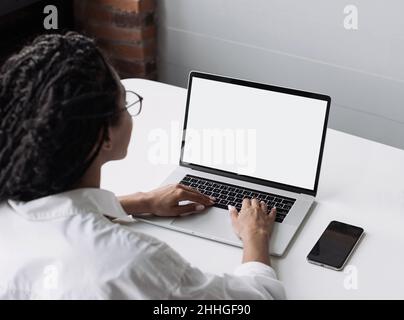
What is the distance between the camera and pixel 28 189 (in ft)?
3.77

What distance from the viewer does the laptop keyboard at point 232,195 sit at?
5.10 ft

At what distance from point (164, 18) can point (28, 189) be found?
1707 millimetres

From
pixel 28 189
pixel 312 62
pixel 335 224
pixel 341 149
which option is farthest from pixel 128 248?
pixel 312 62

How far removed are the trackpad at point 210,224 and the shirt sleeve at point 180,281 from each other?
201 mm

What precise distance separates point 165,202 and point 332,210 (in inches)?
14.2

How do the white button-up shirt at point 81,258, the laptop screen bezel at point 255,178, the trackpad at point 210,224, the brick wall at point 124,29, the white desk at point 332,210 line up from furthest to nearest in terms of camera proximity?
the brick wall at point 124,29 < the laptop screen bezel at point 255,178 < the trackpad at point 210,224 < the white desk at point 332,210 < the white button-up shirt at point 81,258

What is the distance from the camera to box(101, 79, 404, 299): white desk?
1.36m

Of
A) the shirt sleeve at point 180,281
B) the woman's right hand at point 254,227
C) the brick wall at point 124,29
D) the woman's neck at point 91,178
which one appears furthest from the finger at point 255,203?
the brick wall at point 124,29

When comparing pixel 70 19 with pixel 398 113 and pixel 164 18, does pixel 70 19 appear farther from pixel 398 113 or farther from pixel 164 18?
pixel 398 113

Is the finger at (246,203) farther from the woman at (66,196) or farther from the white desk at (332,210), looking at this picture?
the woman at (66,196)

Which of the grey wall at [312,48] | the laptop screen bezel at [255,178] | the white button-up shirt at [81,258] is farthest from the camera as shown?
the grey wall at [312,48]

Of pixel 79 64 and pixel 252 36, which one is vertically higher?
pixel 79 64

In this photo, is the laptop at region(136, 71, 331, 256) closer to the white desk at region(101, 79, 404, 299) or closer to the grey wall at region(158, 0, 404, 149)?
the white desk at region(101, 79, 404, 299)

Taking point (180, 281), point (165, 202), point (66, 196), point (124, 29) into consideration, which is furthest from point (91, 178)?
point (124, 29)
